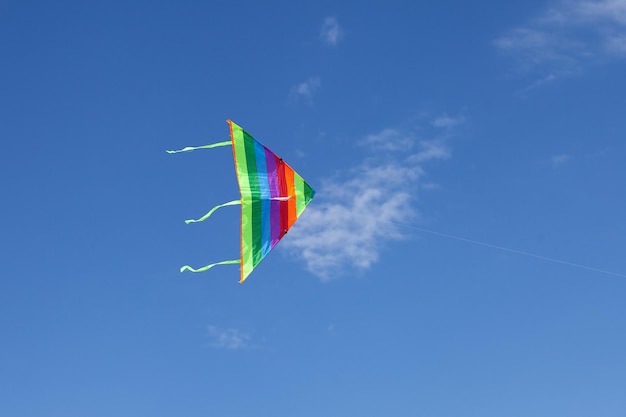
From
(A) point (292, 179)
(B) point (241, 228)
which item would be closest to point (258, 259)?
(B) point (241, 228)

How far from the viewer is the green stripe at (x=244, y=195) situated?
28552mm

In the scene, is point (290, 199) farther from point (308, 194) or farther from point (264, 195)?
point (264, 195)

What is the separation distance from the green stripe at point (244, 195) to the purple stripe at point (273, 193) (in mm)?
1232

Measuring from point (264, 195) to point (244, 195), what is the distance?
1109 mm

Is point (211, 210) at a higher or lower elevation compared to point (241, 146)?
lower

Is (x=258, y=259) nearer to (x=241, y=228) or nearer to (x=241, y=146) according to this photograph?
(x=241, y=228)

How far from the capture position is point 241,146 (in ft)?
96.1

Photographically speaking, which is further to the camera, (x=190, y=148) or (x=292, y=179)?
(x=292, y=179)

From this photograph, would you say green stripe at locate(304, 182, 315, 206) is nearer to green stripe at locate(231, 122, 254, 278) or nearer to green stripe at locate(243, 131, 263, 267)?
green stripe at locate(243, 131, 263, 267)

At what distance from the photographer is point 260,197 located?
29.7m

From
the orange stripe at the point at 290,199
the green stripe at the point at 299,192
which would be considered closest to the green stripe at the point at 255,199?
the orange stripe at the point at 290,199

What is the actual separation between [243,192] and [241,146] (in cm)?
207

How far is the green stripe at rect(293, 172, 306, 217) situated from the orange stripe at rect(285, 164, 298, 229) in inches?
5.6

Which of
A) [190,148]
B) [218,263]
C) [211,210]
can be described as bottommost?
[218,263]
